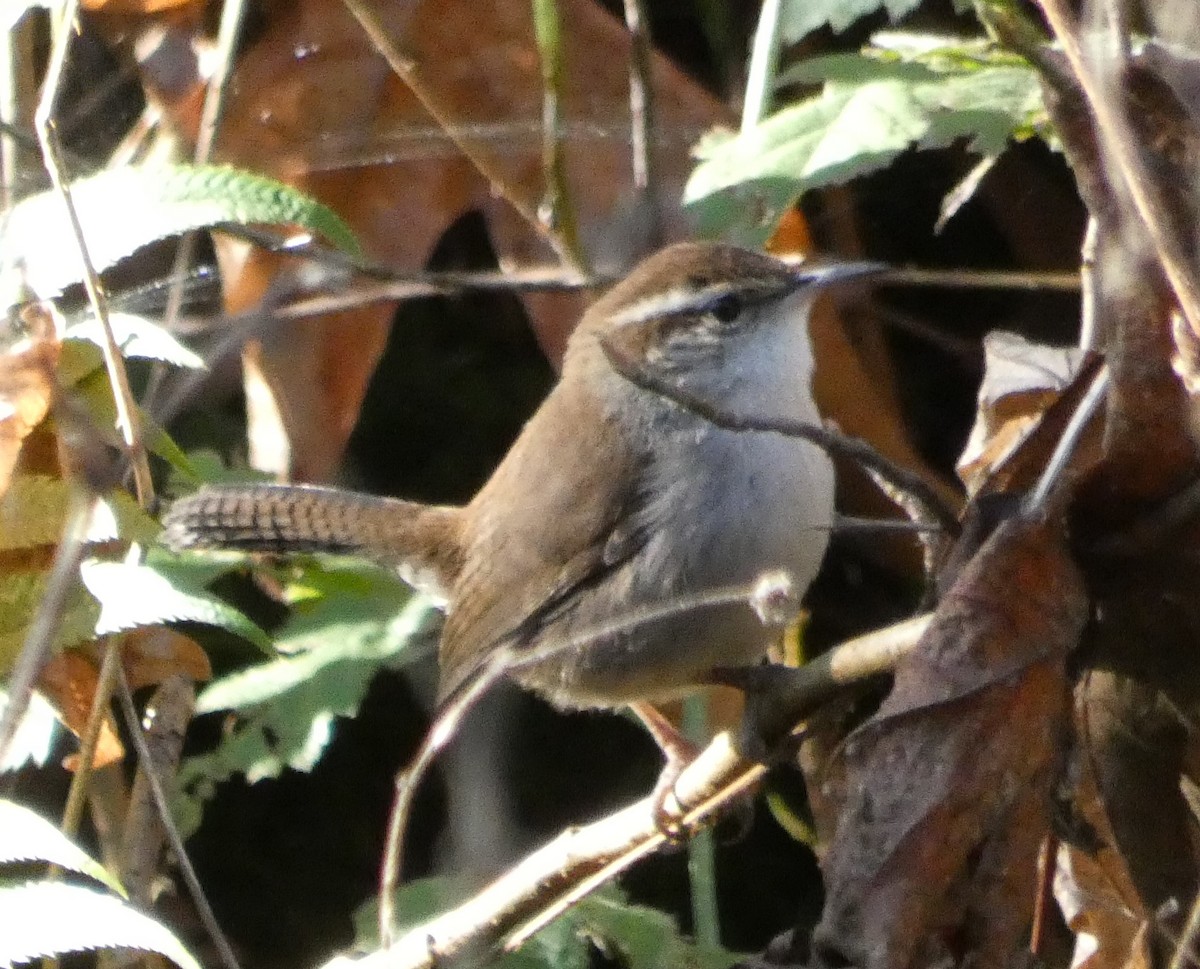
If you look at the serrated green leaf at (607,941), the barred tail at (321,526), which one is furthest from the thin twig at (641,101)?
the serrated green leaf at (607,941)

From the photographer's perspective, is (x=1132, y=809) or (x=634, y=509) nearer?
(x=1132, y=809)

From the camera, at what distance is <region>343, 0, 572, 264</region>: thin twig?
276cm

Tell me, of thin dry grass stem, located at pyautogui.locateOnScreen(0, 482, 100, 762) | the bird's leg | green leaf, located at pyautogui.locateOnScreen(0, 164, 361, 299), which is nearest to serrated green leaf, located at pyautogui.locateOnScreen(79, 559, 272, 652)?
green leaf, located at pyautogui.locateOnScreen(0, 164, 361, 299)

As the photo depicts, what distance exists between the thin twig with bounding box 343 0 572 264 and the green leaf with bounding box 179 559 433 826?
0.68m

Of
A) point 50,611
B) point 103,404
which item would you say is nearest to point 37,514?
point 103,404

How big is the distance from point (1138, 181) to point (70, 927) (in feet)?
4.35

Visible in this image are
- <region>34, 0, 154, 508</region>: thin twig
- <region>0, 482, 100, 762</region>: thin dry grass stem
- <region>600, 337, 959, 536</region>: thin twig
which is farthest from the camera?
<region>34, 0, 154, 508</region>: thin twig

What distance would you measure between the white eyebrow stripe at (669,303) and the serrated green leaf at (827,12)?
40 cm

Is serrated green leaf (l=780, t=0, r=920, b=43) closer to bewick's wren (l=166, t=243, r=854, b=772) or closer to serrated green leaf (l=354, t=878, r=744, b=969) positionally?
bewick's wren (l=166, t=243, r=854, b=772)

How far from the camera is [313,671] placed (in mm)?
2727

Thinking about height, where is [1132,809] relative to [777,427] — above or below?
below

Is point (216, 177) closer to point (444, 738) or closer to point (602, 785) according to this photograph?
point (444, 738)

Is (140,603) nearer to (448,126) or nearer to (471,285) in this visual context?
(471,285)

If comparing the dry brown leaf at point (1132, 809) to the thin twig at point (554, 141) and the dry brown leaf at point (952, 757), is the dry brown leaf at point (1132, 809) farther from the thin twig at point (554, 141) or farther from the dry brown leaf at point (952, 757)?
the thin twig at point (554, 141)
